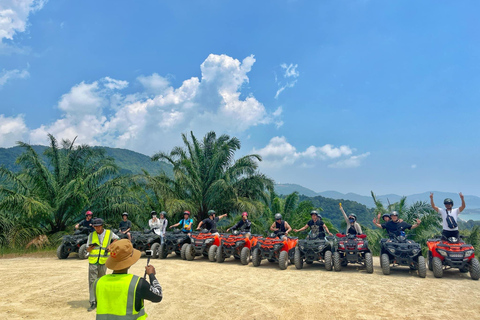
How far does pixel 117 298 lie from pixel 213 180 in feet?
53.6

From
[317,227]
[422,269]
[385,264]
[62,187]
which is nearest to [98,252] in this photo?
[317,227]

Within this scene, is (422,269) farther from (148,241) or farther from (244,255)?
(148,241)

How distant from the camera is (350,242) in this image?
34.1 ft

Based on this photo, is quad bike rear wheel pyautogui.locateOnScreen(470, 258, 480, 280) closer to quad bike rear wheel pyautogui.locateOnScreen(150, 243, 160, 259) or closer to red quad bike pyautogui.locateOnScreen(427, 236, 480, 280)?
red quad bike pyautogui.locateOnScreen(427, 236, 480, 280)

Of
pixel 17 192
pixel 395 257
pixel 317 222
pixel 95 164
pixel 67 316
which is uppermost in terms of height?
pixel 95 164

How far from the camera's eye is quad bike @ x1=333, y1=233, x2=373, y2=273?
1020 cm

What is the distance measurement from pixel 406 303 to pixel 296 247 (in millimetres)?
4619

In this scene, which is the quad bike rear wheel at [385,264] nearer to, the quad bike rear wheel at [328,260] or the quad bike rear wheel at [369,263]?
the quad bike rear wheel at [369,263]

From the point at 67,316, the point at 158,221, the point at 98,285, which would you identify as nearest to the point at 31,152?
the point at 158,221

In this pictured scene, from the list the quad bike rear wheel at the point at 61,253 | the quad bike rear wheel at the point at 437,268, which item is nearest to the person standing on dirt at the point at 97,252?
the quad bike rear wheel at the point at 61,253

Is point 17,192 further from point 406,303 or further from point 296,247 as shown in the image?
point 406,303

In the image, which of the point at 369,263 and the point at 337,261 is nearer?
the point at 369,263

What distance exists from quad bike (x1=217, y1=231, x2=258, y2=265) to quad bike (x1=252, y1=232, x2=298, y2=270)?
51 centimetres

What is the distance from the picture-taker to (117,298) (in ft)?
10.2
